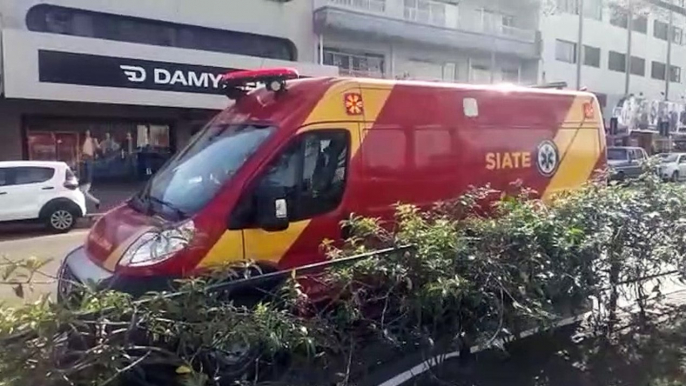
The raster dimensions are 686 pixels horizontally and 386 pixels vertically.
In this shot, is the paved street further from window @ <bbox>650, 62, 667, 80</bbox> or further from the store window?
window @ <bbox>650, 62, 667, 80</bbox>

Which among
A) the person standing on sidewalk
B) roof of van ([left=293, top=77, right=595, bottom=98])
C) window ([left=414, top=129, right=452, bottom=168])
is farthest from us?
the person standing on sidewalk

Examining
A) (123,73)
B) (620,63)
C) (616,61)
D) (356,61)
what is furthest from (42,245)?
(620,63)

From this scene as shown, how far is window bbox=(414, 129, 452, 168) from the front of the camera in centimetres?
561

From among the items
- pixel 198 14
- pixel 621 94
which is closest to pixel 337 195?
pixel 198 14

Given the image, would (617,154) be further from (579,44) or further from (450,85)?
(450,85)

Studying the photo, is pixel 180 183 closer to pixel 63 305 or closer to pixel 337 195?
pixel 337 195

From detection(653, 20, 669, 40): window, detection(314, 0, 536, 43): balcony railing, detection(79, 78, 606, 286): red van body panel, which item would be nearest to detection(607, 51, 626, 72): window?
detection(653, 20, 669, 40): window

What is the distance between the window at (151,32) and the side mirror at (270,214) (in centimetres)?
1614

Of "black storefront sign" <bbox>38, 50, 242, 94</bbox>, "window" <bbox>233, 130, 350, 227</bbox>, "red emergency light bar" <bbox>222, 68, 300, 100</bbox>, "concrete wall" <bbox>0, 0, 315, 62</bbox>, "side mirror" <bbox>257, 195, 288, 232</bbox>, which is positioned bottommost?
"side mirror" <bbox>257, 195, 288, 232</bbox>

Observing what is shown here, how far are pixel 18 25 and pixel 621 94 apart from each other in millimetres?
35127

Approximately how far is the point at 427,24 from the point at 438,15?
1.29 m

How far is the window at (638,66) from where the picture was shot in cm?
4109

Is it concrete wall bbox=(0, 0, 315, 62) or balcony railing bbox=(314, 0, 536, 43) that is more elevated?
balcony railing bbox=(314, 0, 536, 43)

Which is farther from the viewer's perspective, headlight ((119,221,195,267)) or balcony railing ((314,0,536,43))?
balcony railing ((314,0,536,43))
